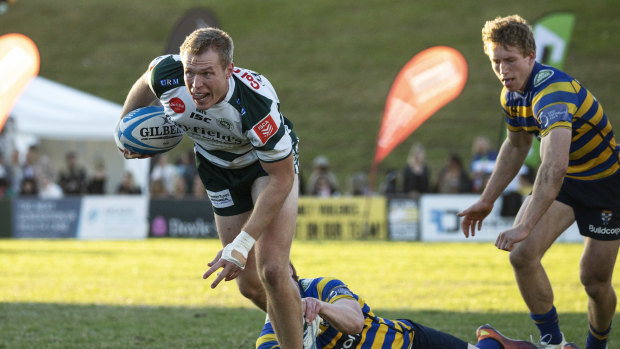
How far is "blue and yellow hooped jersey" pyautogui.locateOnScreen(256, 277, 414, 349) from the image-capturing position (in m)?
4.89

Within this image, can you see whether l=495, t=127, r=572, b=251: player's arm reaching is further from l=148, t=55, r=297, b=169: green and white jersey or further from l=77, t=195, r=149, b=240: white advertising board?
l=77, t=195, r=149, b=240: white advertising board

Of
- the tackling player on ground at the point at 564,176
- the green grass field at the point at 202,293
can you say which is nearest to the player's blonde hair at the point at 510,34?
the tackling player on ground at the point at 564,176

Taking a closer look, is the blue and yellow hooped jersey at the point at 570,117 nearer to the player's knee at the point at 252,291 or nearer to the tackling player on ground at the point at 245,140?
the tackling player on ground at the point at 245,140

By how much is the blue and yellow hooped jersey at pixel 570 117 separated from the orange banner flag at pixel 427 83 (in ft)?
37.9

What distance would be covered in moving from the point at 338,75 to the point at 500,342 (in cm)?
3403

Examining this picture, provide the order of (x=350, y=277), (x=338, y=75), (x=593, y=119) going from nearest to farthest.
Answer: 1. (x=593, y=119)
2. (x=350, y=277)
3. (x=338, y=75)

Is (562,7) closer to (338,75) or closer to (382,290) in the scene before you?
(338,75)

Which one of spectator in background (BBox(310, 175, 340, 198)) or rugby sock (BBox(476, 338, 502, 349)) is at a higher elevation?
spectator in background (BBox(310, 175, 340, 198))

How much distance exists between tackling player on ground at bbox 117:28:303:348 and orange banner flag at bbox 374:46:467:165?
40.4 feet

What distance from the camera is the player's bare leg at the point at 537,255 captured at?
554 centimetres

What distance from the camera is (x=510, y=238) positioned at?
4840 mm

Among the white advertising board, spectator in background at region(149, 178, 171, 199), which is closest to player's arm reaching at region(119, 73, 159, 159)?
the white advertising board

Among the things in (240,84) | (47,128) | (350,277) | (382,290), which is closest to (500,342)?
(240,84)

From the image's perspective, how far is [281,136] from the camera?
15.9 feet
